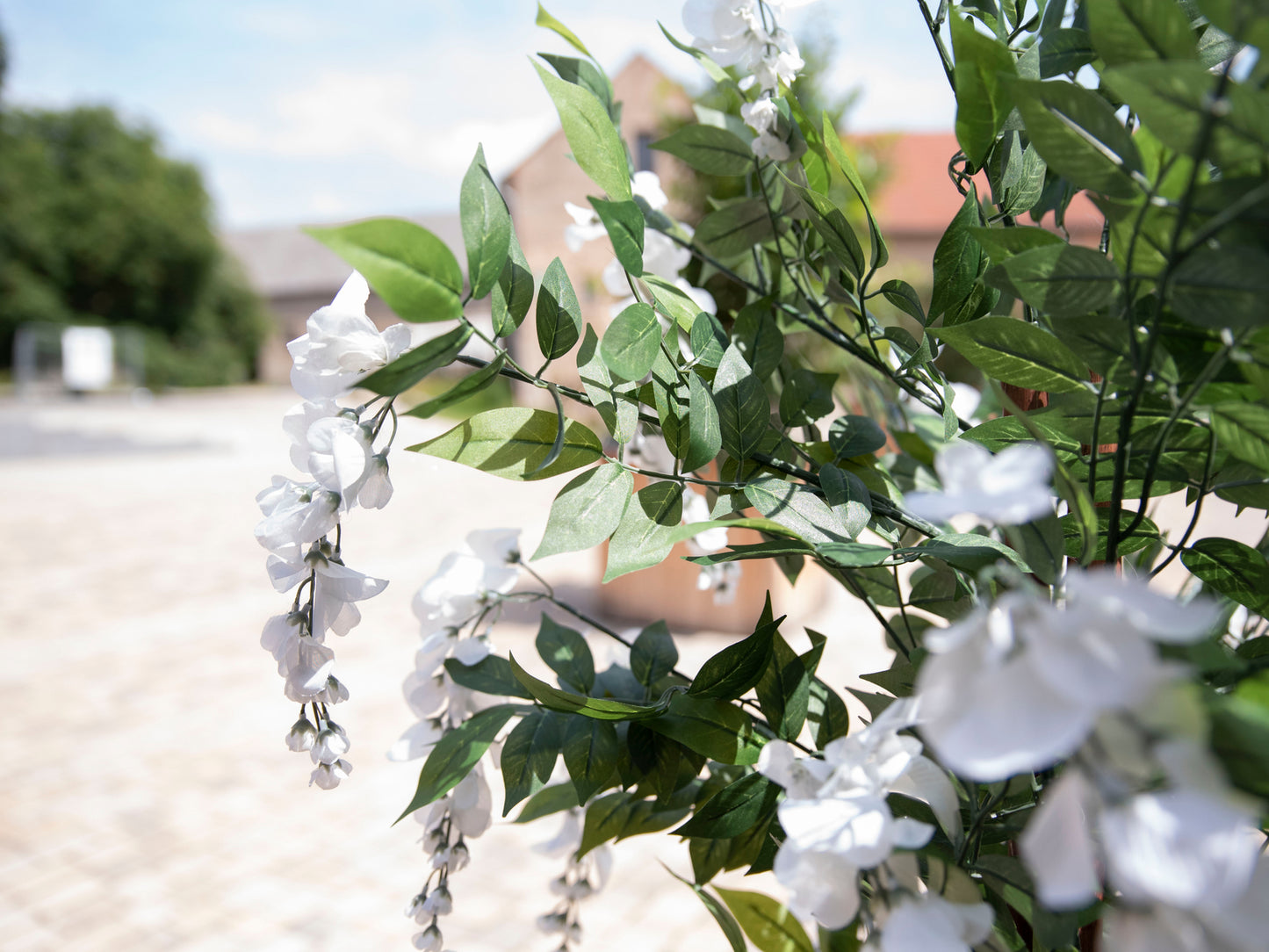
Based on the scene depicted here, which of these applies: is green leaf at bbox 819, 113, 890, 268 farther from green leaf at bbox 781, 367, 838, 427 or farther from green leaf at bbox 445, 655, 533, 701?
green leaf at bbox 445, 655, 533, 701

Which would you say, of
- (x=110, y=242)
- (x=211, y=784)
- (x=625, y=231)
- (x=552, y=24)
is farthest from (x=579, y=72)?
(x=110, y=242)

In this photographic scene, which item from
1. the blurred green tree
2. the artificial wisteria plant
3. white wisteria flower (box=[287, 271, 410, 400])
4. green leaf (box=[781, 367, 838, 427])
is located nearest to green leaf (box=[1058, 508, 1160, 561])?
the artificial wisteria plant

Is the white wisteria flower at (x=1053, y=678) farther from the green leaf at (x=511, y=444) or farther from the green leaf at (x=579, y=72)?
the green leaf at (x=579, y=72)

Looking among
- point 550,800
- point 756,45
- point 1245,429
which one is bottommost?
point 550,800

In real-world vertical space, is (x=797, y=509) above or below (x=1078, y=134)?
below

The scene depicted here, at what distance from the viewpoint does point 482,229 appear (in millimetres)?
216

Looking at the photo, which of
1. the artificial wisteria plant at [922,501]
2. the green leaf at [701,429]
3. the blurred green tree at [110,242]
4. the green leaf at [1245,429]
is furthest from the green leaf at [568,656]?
the blurred green tree at [110,242]

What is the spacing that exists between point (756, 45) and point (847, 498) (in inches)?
8.4

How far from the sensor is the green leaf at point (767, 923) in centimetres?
28

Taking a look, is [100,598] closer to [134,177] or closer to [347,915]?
[347,915]

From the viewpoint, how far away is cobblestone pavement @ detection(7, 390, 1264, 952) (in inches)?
74.0

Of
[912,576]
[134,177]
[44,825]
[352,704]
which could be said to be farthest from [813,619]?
[134,177]

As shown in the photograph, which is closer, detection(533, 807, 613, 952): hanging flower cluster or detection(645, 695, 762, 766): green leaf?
detection(645, 695, 762, 766): green leaf

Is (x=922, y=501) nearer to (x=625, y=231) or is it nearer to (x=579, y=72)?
(x=625, y=231)
